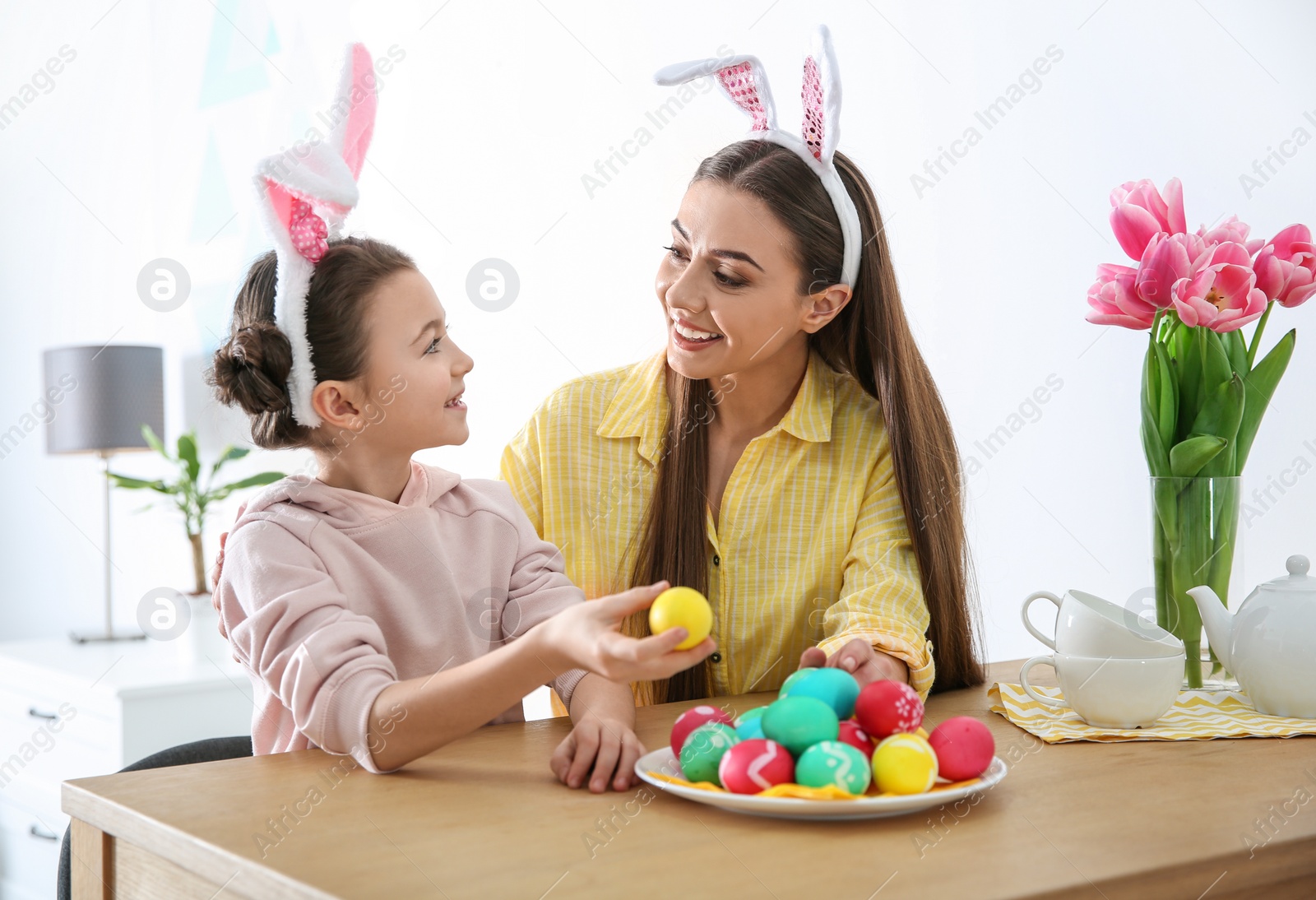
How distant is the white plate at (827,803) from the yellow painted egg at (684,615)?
0.11 m

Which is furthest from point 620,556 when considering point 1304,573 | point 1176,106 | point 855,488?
point 1176,106

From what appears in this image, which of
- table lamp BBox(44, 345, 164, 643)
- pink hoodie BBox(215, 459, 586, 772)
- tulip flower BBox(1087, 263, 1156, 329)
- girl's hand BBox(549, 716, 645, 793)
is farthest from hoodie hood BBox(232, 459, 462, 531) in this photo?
table lamp BBox(44, 345, 164, 643)

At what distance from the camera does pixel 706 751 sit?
2.79 feet

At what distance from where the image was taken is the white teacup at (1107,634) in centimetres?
110

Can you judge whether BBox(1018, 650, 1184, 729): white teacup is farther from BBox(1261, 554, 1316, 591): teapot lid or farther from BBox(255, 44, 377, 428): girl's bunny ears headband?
BBox(255, 44, 377, 428): girl's bunny ears headband

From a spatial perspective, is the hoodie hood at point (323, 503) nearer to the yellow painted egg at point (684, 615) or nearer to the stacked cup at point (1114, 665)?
the yellow painted egg at point (684, 615)

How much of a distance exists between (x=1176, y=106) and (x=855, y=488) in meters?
0.71

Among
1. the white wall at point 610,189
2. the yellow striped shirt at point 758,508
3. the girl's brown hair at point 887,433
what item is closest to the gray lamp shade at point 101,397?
the white wall at point 610,189

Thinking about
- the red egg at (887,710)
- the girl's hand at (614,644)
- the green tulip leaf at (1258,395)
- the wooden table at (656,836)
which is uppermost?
the green tulip leaf at (1258,395)

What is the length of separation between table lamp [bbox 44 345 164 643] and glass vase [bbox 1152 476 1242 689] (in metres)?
2.54

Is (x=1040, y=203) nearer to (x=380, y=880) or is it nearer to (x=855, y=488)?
(x=855, y=488)

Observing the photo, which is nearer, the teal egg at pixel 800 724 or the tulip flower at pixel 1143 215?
the teal egg at pixel 800 724

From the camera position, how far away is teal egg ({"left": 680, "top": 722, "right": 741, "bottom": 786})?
0.84m

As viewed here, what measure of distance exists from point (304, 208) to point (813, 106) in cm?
66
